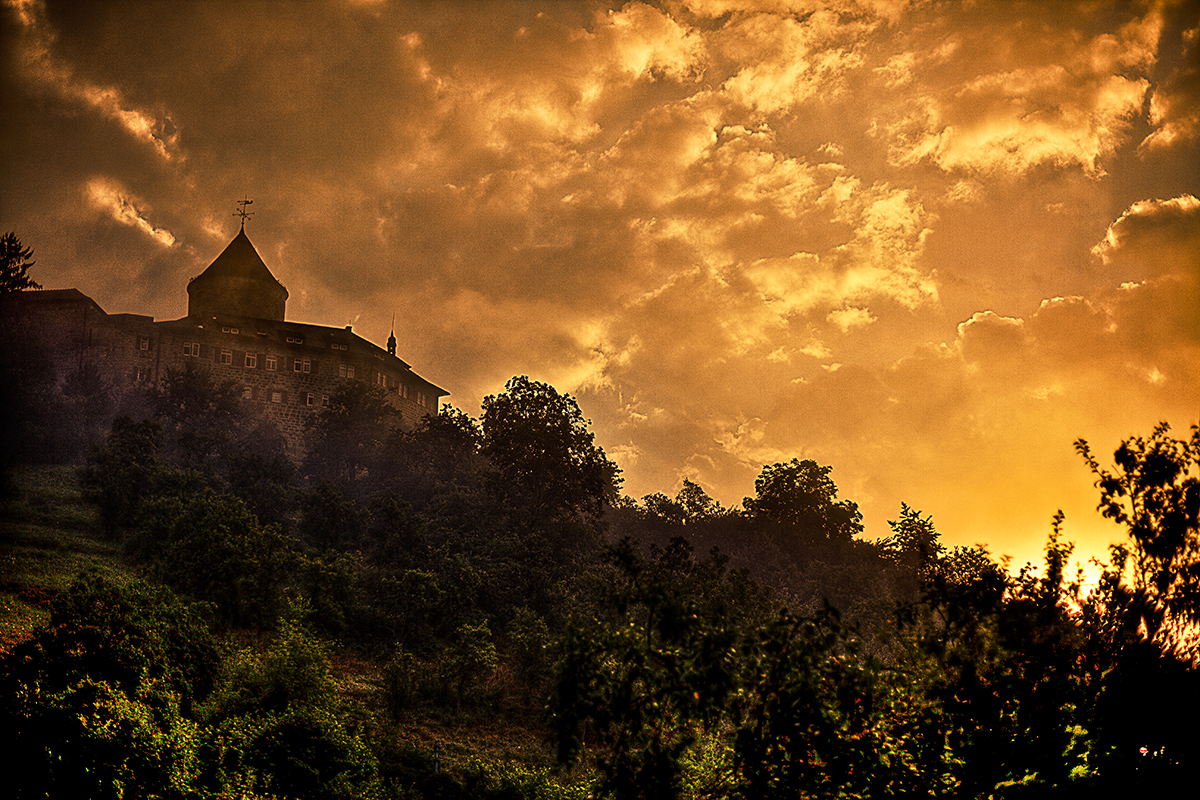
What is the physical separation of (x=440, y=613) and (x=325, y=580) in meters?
4.79

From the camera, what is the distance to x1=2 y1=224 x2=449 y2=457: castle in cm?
6303

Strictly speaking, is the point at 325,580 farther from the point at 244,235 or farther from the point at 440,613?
the point at 244,235

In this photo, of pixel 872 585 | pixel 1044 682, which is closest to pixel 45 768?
pixel 1044 682

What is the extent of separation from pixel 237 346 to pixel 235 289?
334 inches

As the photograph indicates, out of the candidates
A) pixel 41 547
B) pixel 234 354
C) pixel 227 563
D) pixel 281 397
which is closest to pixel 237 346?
pixel 234 354

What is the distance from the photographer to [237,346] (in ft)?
226

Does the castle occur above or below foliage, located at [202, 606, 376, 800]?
above

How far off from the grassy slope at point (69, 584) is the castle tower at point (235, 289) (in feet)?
133

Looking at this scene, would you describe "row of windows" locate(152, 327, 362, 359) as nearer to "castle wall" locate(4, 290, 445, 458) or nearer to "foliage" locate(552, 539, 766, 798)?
"castle wall" locate(4, 290, 445, 458)

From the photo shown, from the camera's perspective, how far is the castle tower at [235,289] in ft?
242

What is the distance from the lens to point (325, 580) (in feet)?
98.7

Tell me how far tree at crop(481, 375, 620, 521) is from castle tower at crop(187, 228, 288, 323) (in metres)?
38.0

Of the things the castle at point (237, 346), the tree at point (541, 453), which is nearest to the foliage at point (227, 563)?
the tree at point (541, 453)

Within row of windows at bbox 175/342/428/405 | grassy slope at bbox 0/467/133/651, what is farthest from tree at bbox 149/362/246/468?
row of windows at bbox 175/342/428/405
